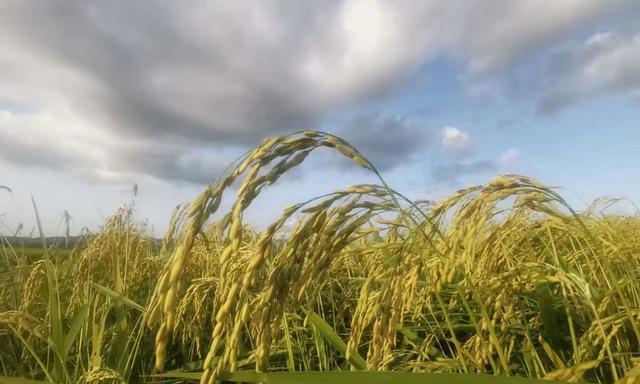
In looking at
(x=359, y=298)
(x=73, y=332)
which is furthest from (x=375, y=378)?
(x=73, y=332)

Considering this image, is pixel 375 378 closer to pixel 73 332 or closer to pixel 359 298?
pixel 359 298

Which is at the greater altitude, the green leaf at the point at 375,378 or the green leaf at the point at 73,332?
the green leaf at the point at 375,378

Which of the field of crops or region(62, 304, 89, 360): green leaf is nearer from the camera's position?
the field of crops

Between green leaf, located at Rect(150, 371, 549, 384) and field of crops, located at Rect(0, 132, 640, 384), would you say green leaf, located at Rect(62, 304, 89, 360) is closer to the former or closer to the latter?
field of crops, located at Rect(0, 132, 640, 384)

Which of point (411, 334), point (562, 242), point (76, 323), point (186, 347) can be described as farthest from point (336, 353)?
point (562, 242)

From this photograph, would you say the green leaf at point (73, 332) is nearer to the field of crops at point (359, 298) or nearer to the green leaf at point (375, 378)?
the field of crops at point (359, 298)

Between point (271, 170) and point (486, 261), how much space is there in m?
1.23

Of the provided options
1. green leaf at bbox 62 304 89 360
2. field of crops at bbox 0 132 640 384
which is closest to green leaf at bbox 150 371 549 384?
field of crops at bbox 0 132 640 384

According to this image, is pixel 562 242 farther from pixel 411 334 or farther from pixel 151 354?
pixel 151 354

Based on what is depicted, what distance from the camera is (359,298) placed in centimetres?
188

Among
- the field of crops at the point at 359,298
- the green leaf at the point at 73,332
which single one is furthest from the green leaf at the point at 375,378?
the green leaf at the point at 73,332

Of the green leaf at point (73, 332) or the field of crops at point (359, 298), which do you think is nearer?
the field of crops at point (359, 298)

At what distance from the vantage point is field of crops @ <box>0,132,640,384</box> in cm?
105

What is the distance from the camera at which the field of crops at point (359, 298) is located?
1052 mm
